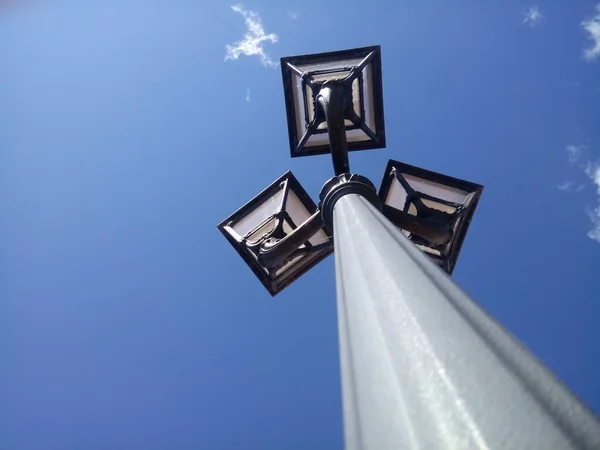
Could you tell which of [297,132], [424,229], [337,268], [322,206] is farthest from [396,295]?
[297,132]

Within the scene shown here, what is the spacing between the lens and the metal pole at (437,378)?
105 centimetres

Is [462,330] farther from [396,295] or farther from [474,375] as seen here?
[396,295]

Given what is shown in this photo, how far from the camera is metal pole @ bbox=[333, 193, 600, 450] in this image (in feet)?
3.43

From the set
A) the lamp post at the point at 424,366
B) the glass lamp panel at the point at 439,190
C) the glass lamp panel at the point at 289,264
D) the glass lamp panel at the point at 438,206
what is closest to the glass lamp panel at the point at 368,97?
the glass lamp panel at the point at 439,190

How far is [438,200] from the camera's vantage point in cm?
551

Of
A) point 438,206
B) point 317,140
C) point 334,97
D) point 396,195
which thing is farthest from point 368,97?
point 438,206

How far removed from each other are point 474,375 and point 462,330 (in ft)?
0.64

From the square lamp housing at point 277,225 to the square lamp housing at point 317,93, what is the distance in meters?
0.60

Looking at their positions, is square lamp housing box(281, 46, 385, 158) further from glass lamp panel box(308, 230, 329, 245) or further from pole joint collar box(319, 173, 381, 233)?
pole joint collar box(319, 173, 381, 233)

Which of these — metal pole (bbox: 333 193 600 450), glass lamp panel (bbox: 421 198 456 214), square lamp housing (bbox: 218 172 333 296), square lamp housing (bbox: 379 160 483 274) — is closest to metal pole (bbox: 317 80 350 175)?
square lamp housing (bbox: 379 160 483 274)

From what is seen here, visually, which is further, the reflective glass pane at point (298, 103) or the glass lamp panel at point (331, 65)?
the reflective glass pane at point (298, 103)

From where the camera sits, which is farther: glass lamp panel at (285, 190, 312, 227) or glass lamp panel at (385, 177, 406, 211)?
glass lamp panel at (285, 190, 312, 227)

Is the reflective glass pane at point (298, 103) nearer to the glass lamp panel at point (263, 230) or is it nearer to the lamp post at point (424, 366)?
the glass lamp panel at point (263, 230)

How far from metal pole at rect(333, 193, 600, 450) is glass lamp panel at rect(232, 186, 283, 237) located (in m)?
3.79
